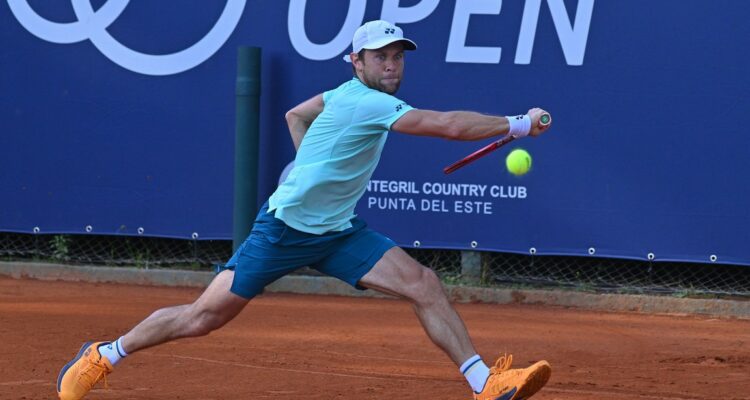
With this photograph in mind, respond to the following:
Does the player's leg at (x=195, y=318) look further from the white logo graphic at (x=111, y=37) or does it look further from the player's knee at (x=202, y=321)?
the white logo graphic at (x=111, y=37)

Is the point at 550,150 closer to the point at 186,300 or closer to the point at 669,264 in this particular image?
the point at 669,264

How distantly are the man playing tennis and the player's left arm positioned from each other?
16 centimetres

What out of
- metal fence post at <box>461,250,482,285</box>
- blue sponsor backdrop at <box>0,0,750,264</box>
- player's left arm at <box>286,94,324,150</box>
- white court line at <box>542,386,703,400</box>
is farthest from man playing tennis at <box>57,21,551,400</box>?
metal fence post at <box>461,250,482,285</box>

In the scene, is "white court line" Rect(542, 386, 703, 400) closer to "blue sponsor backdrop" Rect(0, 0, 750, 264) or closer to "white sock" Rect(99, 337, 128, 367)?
"white sock" Rect(99, 337, 128, 367)

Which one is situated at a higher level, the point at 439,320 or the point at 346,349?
the point at 439,320

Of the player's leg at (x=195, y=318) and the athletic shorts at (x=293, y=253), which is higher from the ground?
the athletic shorts at (x=293, y=253)

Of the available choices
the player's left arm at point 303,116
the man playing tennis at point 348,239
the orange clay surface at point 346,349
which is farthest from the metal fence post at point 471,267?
the man playing tennis at point 348,239

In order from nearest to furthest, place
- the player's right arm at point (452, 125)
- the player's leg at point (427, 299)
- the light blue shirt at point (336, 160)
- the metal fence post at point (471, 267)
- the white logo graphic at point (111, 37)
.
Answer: the player's right arm at point (452, 125)
the light blue shirt at point (336, 160)
the player's leg at point (427, 299)
the metal fence post at point (471, 267)
the white logo graphic at point (111, 37)

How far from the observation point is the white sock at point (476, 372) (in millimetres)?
4637

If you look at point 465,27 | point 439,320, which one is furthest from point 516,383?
point 465,27

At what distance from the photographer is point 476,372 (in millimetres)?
4648

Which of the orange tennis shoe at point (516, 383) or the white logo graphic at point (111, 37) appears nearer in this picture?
the orange tennis shoe at point (516, 383)

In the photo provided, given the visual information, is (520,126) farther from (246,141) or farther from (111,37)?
(111,37)

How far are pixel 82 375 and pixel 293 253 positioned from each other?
1042 millimetres
